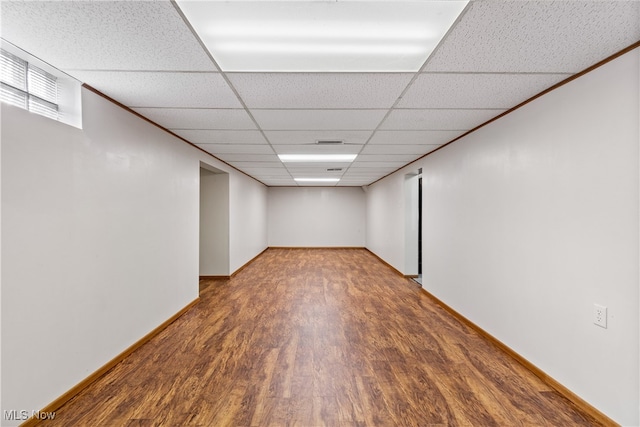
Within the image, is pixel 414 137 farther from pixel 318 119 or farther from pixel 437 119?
pixel 318 119

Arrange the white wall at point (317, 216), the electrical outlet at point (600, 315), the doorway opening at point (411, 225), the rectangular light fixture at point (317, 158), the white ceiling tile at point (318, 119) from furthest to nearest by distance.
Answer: the white wall at point (317, 216) → the doorway opening at point (411, 225) → the rectangular light fixture at point (317, 158) → the white ceiling tile at point (318, 119) → the electrical outlet at point (600, 315)

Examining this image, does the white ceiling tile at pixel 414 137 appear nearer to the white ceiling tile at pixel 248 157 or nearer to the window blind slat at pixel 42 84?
the white ceiling tile at pixel 248 157

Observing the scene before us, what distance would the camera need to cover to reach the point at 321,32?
1.57m

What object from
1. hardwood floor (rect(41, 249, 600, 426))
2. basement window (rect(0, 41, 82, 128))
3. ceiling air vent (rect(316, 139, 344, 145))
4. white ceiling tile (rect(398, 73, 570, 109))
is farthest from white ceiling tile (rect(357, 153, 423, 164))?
basement window (rect(0, 41, 82, 128))

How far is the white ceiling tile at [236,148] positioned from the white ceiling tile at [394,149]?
1.49 meters

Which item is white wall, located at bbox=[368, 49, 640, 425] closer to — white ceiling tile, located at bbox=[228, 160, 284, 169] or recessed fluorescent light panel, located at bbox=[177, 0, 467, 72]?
recessed fluorescent light panel, located at bbox=[177, 0, 467, 72]

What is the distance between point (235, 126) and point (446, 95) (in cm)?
213

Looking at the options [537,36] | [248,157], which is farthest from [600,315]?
[248,157]

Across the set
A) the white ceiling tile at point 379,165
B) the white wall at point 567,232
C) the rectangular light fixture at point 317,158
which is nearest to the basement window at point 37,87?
the rectangular light fixture at point 317,158

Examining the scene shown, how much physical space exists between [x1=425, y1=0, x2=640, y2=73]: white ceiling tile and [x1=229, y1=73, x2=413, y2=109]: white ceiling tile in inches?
14.4

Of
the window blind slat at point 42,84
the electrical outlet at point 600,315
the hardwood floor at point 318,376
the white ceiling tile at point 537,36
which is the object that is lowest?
the hardwood floor at point 318,376

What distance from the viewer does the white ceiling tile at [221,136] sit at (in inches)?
131

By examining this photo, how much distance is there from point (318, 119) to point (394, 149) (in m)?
1.82

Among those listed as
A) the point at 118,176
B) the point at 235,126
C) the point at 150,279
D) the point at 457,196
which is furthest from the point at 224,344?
the point at 457,196
